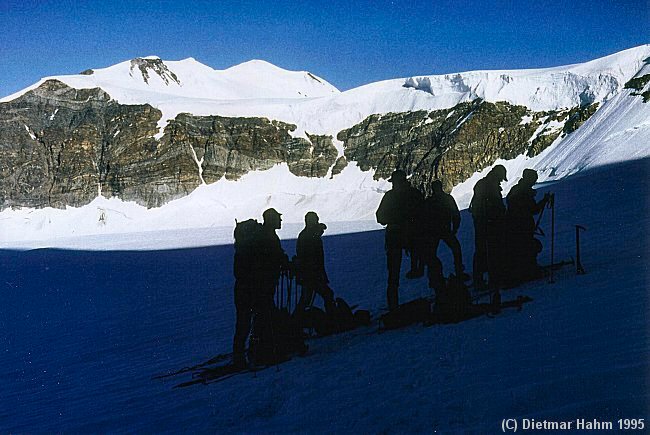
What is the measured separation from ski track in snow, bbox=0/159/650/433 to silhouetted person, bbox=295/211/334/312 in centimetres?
69

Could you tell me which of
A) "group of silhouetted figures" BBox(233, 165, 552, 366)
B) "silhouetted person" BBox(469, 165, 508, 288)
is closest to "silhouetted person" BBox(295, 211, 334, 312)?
"group of silhouetted figures" BBox(233, 165, 552, 366)

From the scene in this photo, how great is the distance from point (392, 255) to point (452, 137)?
55587mm

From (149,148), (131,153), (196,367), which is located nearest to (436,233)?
(196,367)

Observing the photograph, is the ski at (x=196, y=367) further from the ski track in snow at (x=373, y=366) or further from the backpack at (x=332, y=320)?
the backpack at (x=332, y=320)

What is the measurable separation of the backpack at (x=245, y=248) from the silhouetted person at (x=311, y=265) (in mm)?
1406

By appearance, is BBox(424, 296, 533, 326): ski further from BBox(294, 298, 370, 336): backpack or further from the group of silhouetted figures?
BBox(294, 298, 370, 336): backpack

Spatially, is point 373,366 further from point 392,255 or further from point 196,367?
point 196,367

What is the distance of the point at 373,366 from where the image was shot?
585 centimetres

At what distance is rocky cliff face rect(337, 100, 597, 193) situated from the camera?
5403 centimetres

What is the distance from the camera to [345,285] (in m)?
13.6

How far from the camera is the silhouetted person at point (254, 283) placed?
6973 millimetres

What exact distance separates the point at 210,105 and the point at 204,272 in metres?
60.6

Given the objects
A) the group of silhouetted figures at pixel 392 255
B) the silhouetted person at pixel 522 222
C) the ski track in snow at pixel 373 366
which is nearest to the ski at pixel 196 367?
the ski track in snow at pixel 373 366

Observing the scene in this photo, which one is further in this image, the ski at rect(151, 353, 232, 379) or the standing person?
the standing person
